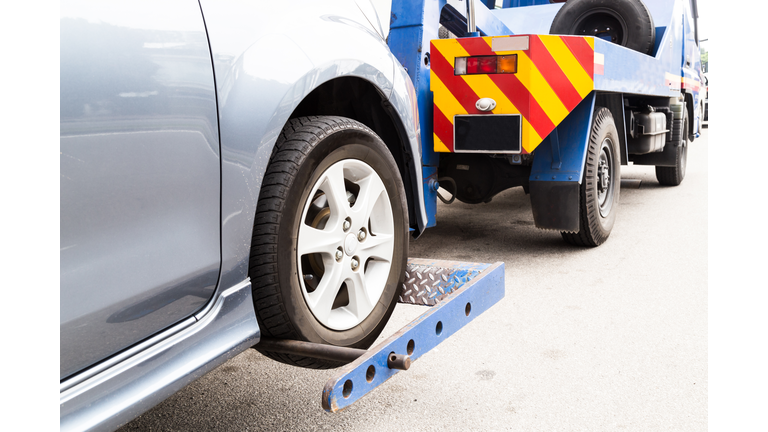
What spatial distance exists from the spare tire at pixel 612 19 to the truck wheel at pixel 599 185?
Answer: 1122 millimetres

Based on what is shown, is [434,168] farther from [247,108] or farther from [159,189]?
[159,189]

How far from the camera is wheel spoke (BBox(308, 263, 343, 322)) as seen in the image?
1.81 meters

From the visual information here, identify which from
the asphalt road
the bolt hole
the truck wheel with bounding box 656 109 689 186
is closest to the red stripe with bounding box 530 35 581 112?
the asphalt road

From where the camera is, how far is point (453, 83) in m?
3.42

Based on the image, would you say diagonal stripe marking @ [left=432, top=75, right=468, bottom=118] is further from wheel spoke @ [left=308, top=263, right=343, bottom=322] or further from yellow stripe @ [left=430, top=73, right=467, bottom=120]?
wheel spoke @ [left=308, top=263, right=343, bottom=322]

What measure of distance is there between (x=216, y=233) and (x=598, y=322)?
6.53ft

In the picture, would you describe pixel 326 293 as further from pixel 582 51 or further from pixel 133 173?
pixel 582 51

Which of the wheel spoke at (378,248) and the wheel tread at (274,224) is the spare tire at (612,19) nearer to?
the wheel spoke at (378,248)

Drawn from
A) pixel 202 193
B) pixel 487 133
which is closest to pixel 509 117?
pixel 487 133

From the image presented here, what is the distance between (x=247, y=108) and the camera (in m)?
1.46

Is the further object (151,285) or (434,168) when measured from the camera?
(434,168)

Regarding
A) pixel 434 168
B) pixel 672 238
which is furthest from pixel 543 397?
pixel 672 238

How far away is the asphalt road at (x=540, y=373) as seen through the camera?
2.01m

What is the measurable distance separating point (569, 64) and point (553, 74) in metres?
0.16
